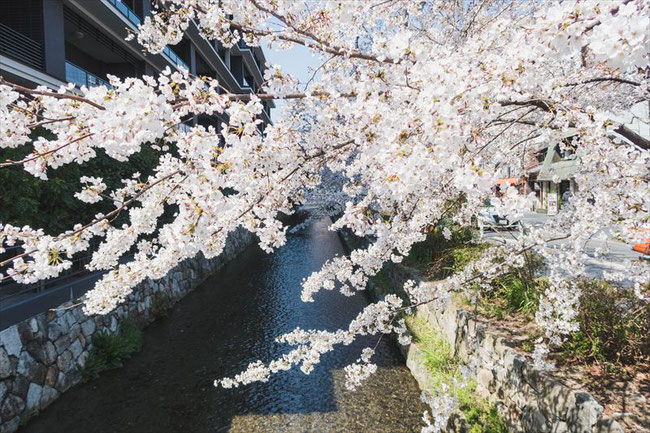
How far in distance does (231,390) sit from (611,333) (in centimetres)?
558

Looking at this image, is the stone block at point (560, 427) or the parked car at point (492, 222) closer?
the parked car at point (492, 222)

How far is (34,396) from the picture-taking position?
17.3ft

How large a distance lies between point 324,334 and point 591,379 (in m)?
2.99

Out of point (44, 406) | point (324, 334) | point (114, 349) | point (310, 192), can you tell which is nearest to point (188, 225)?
point (324, 334)

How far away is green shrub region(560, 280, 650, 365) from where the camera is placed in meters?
3.82

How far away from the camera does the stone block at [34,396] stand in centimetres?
518

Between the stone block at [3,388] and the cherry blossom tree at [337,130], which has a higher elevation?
the cherry blossom tree at [337,130]

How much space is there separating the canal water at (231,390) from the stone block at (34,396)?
0.56ft

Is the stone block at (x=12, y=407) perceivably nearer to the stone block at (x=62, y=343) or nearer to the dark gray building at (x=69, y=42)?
the stone block at (x=62, y=343)

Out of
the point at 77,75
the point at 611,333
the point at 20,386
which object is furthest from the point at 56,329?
the point at 77,75

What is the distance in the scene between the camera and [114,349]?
22.5 feet

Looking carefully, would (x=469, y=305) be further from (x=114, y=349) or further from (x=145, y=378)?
(x=114, y=349)

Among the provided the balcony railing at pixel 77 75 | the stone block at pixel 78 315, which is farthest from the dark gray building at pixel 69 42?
the stone block at pixel 78 315

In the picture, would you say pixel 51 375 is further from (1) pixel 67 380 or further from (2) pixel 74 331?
(2) pixel 74 331
